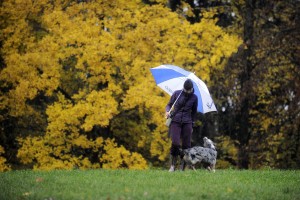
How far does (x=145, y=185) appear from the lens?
9.65m

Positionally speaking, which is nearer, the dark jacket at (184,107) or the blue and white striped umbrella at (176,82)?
the dark jacket at (184,107)

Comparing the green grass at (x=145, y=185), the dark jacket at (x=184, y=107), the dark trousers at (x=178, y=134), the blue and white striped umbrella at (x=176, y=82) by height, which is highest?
the blue and white striped umbrella at (x=176, y=82)

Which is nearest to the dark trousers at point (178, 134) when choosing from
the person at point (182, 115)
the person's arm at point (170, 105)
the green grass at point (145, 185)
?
the person at point (182, 115)

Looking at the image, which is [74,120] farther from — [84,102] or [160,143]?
[160,143]

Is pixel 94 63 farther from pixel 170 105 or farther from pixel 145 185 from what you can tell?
pixel 145 185

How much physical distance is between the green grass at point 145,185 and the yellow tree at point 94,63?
7.45m

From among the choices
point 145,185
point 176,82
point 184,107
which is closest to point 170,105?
point 184,107

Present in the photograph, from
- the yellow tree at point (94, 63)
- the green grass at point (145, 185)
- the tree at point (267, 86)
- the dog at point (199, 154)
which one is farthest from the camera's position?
the tree at point (267, 86)

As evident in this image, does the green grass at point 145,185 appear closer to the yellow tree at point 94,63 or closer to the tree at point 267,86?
the yellow tree at point 94,63

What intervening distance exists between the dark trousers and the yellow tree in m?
6.83

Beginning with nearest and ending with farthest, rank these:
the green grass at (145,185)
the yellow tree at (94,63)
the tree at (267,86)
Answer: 1. the green grass at (145,185)
2. the yellow tree at (94,63)
3. the tree at (267,86)

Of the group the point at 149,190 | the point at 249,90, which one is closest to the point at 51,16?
the point at 249,90

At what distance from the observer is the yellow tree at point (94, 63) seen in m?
18.8

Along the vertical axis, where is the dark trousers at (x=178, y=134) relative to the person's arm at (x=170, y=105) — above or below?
below
